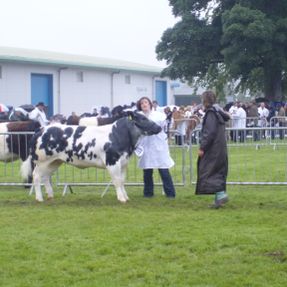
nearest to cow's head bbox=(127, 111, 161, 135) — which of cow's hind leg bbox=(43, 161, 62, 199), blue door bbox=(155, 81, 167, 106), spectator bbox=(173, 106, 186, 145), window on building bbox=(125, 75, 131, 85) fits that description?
cow's hind leg bbox=(43, 161, 62, 199)

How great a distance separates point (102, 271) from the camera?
7703 millimetres

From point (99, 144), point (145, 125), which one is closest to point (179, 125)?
point (145, 125)

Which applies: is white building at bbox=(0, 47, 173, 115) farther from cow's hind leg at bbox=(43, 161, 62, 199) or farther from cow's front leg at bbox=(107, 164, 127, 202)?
cow's front leg at bbox=(107, 164, 127, 202)

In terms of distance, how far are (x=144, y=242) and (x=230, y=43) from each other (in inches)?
1327

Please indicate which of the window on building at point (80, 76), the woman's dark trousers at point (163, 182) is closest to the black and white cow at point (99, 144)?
the woman's dark trousers at point (163, 182)

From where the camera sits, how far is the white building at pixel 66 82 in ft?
144

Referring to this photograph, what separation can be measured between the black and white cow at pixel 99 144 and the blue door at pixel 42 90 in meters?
32.5

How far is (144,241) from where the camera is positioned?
916 cm

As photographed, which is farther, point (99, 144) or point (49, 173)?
point (49, 173)

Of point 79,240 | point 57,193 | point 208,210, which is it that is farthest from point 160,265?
point 57,193

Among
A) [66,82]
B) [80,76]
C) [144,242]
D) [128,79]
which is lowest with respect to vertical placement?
[144,242]

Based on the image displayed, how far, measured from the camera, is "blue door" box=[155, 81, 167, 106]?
58812 mm

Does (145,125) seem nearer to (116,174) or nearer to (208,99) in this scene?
(116,174)

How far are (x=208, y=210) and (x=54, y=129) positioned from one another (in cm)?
313
